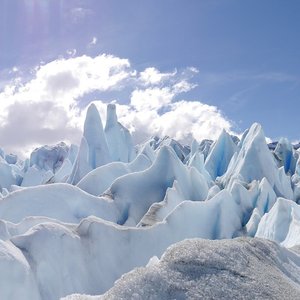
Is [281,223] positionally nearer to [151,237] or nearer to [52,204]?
[151,237]

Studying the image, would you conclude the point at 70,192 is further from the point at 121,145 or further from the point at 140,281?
the point at 121,145

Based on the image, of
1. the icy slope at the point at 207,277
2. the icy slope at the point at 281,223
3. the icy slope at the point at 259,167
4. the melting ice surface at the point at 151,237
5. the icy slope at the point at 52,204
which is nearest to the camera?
the icy slope at the point at 207,277

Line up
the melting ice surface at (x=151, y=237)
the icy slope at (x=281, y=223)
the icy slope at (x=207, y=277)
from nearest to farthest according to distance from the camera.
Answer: the icy slope at (x=207, y=277), the melting ice surface at (x=151, y=237), the icy slope at (x=281, y=223)

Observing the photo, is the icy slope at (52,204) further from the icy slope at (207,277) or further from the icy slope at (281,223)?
the icy slope at (207,277)

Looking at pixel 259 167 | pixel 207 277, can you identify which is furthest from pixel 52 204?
pixel 259 167

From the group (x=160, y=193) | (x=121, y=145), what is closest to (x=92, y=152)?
(x=121, y=145)

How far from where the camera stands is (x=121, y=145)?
31219mm

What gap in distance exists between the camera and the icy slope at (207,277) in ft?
7.80

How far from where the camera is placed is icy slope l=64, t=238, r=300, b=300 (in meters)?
2.38

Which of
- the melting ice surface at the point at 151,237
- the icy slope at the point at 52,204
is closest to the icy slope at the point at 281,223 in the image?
the melting ice surface at the point at 151,237

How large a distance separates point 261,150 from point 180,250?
20.1 meters

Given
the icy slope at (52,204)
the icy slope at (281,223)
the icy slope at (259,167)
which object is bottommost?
the icy slope at (281,223)

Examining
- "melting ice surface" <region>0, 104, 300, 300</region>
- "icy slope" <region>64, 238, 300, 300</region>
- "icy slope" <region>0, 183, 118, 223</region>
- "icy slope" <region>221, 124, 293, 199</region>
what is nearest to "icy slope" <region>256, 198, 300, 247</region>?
"melting ice surface" <region>0, 104, 300, 300</region>

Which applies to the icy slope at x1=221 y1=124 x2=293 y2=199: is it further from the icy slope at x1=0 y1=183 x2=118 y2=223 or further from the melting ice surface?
the icy slope at x1=0 y1=183 x2=118 y2=223
